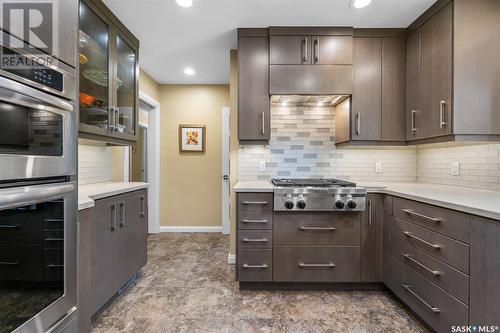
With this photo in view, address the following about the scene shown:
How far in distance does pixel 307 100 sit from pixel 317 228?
1.33 m

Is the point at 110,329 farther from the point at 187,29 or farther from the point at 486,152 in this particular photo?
the point at 486,152

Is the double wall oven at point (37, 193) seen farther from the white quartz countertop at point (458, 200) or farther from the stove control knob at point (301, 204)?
the stove control knob at point (301, 204)

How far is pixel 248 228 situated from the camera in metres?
2.13

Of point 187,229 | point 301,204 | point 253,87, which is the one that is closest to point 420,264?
point 301,204

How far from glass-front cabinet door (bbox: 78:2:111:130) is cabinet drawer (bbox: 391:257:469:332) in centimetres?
260

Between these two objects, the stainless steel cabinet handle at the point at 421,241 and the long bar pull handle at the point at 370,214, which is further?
the long bar pull handle at the point at 370,214

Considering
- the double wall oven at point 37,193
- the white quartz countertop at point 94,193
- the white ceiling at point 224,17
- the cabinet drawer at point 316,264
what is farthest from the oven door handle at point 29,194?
the white ceiling at point 224,17

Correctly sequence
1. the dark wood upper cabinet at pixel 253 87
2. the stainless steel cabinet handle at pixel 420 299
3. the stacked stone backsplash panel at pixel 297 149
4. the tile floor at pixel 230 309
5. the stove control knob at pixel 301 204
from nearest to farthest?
the stainless steel cabinet handle at pixel 420 299 → the tile floor at pixel 230 309 → the stove control knob at pixel 301 204 → the dark wood upper cabinet at pixel 253 87 → the stacked stone backsplash panel at pixel 297 149

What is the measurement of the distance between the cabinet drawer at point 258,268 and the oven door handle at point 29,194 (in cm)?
156

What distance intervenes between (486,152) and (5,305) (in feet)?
9.81

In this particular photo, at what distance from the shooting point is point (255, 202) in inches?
83.4

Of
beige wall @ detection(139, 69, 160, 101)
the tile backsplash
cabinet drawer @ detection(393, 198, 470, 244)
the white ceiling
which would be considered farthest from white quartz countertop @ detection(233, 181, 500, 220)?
beige wall @ detection(139, 69, 160, 101)

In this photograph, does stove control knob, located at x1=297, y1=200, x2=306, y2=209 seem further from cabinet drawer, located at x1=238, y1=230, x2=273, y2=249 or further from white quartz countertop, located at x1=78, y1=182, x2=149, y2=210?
white quartz countertop, located at x1=78, y1=182, x2=149, y2=210

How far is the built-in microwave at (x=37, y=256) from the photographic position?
0.75 m
